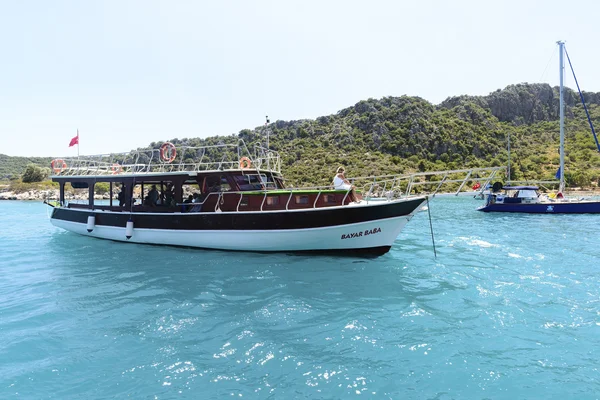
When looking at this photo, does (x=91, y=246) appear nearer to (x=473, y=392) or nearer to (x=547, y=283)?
(x=473, y=392)

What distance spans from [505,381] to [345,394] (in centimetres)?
228

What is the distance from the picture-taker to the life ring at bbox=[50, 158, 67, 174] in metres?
18.2

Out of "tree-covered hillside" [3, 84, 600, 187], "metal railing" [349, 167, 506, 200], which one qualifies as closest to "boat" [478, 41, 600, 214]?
"metal railing" [349, 167, 506, 200]

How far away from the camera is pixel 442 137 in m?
80.0

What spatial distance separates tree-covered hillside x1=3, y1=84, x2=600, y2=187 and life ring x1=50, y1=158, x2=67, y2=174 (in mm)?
41318

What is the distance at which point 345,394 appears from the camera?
170 inches

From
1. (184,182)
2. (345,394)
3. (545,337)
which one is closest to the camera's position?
(345,394)

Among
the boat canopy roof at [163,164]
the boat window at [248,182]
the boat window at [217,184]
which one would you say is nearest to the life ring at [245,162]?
the boat canopy roof at [163,164]

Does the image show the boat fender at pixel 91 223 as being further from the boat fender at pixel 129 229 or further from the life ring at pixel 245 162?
the life ring at pixel 245 162

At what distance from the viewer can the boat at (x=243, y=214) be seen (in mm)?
11039

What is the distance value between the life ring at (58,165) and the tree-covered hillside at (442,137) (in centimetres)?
4132

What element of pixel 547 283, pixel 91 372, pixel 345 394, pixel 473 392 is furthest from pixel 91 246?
pixel 547 283

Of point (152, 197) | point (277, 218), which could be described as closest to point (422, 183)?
point (277, 218)

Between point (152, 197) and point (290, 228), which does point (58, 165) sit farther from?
point (290, 228)
